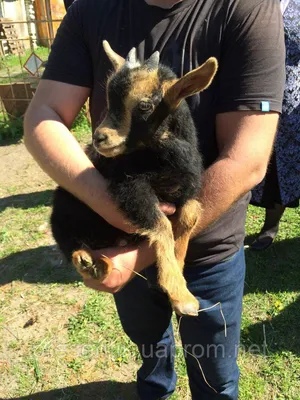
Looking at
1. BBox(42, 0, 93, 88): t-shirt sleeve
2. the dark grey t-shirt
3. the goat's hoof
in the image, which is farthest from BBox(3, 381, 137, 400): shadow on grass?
BBox(42, 0, 93, 88): t-shirt sleeve

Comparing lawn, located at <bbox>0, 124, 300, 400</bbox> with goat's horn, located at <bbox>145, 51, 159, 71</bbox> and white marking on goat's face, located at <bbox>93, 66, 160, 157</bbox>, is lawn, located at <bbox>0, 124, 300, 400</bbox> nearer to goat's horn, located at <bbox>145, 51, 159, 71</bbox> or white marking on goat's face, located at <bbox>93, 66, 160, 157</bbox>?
white marking on goat's face, located at <bbox>93, 66, 160, 157</bbox>

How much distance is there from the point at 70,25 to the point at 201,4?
2.11 feet

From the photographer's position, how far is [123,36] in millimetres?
2010

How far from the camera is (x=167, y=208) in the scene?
1.95m

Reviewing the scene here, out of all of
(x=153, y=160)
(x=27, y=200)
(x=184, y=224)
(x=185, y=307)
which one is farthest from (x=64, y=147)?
(x=27, y=200)

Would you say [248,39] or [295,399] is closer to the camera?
[248,39]

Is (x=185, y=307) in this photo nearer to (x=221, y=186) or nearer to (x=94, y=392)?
(x=221, y=186)

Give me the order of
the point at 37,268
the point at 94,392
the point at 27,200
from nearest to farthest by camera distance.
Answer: the point at 94,392 < the point at 37,268 < the point at 27,200

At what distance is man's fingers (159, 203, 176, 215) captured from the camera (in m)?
1.93

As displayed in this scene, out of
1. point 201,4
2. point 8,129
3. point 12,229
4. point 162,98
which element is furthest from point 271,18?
point 8,129

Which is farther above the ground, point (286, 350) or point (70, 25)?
point (70, 25)

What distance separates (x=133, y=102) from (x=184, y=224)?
1.95ft

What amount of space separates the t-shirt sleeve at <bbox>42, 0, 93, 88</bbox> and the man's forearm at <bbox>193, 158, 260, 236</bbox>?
801 millimetres

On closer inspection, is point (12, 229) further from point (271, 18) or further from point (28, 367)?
point (271, 18)
